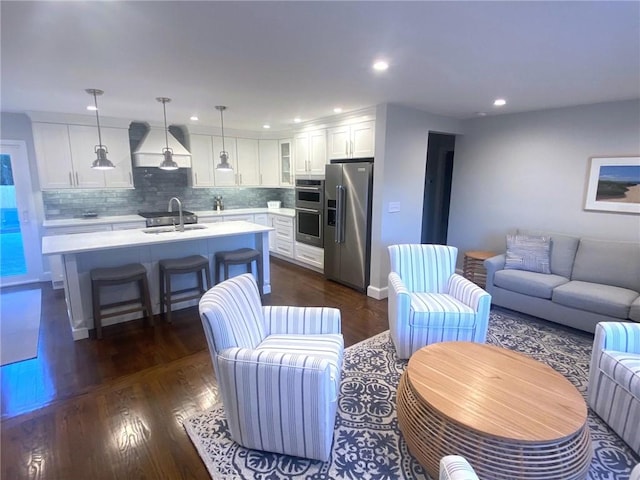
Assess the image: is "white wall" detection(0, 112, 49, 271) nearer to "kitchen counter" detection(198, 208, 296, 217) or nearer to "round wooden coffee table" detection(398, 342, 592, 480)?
"kitchen counter" detection(198, 208, 296, 217)

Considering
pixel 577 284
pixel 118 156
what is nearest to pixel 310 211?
pixel 118 156

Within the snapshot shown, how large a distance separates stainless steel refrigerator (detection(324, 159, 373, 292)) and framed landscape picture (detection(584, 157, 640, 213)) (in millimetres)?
2524

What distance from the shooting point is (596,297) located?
3.09m

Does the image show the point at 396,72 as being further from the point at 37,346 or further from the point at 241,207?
the point at 241,207

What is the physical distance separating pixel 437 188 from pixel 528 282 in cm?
228

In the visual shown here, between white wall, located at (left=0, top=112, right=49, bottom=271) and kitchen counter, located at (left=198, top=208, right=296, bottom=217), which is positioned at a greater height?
white wall, located at (left=0, top=112, right=49, bottom=271)

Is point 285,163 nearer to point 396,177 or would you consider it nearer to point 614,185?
point 396,177

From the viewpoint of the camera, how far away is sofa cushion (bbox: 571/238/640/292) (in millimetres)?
3301

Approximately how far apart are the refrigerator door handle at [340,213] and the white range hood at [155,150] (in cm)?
255

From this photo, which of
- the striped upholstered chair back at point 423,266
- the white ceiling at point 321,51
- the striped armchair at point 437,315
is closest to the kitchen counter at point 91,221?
the white ceiling at point 321,51

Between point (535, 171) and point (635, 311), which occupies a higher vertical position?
point (535, 171)

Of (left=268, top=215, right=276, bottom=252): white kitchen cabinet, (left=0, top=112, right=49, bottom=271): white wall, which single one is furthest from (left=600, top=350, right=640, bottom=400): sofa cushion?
(left=0, top=112, right=49, bottom=271): white wall

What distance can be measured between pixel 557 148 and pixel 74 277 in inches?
218

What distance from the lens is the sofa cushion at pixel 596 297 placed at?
9.78ft
